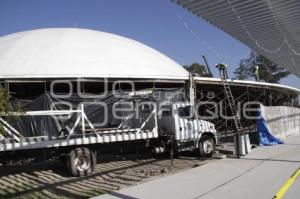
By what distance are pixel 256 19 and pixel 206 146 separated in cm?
552

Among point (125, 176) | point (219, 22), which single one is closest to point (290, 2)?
point (219, 22)

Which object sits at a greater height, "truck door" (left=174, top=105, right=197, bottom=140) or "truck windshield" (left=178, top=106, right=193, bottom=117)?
"truck windshield" (left=178, top=106, right=193, bottom=117)

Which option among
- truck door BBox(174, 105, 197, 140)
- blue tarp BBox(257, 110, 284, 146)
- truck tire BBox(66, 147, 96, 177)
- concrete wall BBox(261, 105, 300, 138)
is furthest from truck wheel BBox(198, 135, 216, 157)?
concrete wall BBox(261, 105, 300, 138)

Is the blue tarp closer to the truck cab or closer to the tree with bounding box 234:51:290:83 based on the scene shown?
the truck cab

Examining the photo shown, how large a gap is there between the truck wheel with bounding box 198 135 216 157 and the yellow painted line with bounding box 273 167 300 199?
523 centimetres

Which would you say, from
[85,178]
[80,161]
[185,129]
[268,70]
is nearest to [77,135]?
[80,161]

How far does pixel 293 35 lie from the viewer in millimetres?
20844

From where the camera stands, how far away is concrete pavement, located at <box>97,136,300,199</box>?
901cm

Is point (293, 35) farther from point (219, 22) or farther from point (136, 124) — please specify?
point (136, 124)

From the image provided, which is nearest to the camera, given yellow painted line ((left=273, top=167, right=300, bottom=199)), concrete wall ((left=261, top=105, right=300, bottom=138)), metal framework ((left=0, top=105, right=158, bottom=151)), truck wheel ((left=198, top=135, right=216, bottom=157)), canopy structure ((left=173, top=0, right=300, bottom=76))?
yellow painted line ((left=273, top=167, right=300, bottom=199))

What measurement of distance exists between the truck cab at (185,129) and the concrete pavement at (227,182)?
1.82 metres

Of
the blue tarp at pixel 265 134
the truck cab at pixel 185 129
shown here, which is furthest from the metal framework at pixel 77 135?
the blue tarp at pixel 265 134

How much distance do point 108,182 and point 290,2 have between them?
898cm

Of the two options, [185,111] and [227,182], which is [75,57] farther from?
[227,182]
